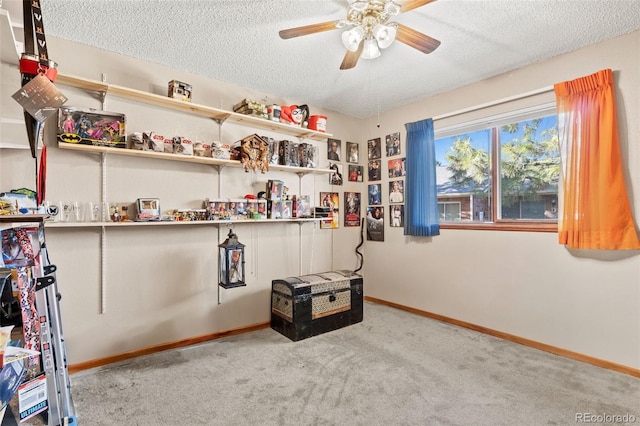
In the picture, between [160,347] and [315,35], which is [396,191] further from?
[160,347]

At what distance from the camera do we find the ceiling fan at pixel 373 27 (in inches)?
68.9

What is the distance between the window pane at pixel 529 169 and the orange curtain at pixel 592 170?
0.19 meters

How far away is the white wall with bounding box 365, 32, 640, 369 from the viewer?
2303mm

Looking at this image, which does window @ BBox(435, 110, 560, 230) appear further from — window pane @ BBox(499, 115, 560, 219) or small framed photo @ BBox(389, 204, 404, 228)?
small framed photo @ BBox(389, 204, 404, 228)

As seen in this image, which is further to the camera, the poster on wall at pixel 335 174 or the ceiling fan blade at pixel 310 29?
the poster on wall at pixel 335 174

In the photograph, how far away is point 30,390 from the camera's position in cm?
116

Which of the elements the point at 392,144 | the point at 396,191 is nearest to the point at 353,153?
the point at 392,144

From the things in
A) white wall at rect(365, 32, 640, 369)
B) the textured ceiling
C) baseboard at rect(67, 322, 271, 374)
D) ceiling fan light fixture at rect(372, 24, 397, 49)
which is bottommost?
baseboard at rect(67, 322, 271, 374)

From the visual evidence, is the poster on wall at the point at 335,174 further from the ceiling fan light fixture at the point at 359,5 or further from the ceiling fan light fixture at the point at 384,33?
the ceiling fan light fixture at the point at 359,5

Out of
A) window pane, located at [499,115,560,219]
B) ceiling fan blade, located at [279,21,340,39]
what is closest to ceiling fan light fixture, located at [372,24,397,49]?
ceiling fan blade, located at [279,21,340,39]

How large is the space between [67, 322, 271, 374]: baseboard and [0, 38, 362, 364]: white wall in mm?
38

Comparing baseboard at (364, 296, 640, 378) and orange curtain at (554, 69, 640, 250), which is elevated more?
orange curtain at (554, 69, 640, 250)

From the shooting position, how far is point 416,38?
190 cm

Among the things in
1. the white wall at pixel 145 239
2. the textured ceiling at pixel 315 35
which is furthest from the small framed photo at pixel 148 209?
the textured ceiling at pixel 315 35
